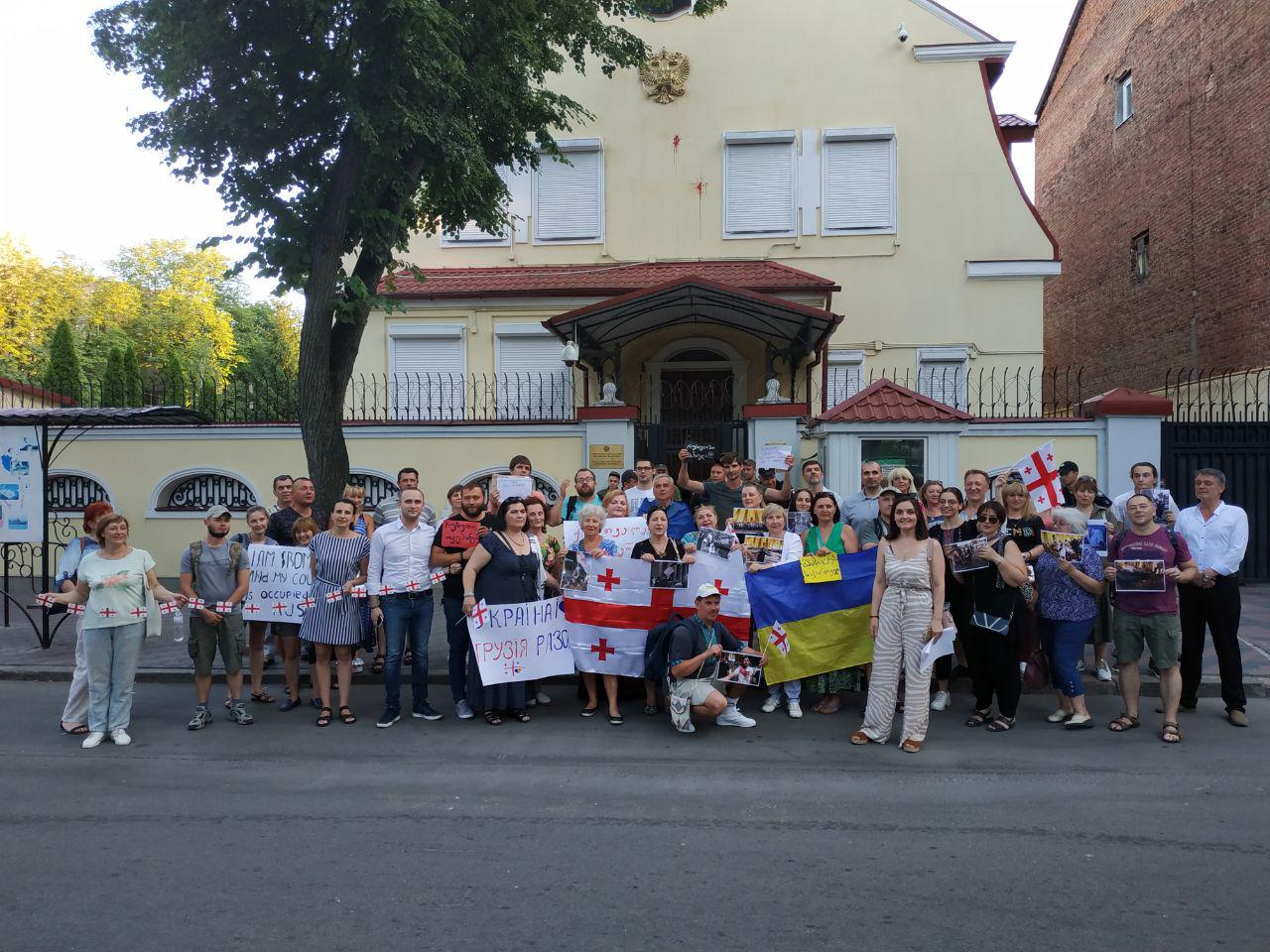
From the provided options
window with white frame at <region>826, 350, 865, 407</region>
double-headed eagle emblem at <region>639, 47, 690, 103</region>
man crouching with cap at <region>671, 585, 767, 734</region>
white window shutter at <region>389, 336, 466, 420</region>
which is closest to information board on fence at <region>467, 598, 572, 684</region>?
man crouching with cap at <region>671, 585, 767, 734</region>

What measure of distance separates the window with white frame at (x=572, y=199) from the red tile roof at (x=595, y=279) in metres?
0.71

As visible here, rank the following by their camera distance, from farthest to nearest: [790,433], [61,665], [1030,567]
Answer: [790,433] < [61,665] < [1030,567]

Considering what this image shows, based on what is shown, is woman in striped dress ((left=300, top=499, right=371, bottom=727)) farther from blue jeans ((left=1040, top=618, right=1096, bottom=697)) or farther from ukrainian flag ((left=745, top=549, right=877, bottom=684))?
blue jeans ((left=1040, top=618, right=1096, bottom=697))

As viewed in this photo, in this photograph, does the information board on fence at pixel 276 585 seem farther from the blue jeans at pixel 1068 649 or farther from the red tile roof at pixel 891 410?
the red tile roof at pixel 891 410

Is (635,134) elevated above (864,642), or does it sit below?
above

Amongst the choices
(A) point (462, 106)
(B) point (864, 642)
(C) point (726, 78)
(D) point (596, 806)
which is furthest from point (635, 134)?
(D) point (596, 806)

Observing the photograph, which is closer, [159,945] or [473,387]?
[159,945]

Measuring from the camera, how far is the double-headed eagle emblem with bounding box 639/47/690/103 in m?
18.7

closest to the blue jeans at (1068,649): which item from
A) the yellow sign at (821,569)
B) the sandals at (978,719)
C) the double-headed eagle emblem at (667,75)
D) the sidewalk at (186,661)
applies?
the sandals at (978,719)

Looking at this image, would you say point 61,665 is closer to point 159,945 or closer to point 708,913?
point 159,945

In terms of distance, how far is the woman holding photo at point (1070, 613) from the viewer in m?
6.79

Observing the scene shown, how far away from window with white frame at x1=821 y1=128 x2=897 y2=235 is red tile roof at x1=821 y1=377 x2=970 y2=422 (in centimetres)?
729

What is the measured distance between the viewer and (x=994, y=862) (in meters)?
4.47

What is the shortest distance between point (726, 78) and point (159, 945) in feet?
61.0
